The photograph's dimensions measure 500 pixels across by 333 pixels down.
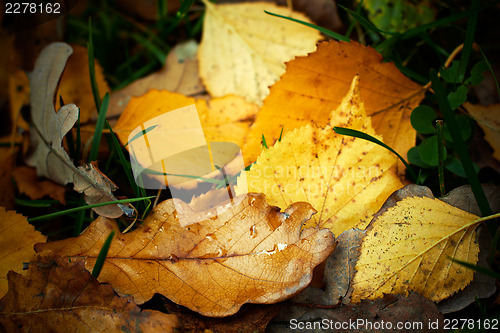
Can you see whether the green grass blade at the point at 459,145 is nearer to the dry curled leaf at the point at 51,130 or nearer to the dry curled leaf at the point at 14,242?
the dry curled leaf at the point at 51,130

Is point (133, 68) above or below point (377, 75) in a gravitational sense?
below

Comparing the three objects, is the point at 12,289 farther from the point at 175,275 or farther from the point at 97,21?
the point at 97,21

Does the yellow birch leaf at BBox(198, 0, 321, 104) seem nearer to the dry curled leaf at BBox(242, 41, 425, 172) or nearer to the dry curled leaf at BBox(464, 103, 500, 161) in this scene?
the dry curled leaf at BBox(242, 41, 425, 172)

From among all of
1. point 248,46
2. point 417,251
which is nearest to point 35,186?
point 248,46

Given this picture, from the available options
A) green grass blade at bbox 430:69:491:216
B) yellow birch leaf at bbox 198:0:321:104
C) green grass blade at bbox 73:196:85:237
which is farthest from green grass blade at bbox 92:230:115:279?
green grass blade at bbox 430:69:491:216

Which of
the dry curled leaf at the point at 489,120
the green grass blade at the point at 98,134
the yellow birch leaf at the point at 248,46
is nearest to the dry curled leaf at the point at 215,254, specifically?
the green grass blade at the point at 98,134

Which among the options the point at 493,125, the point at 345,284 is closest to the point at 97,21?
the point at 345,284
